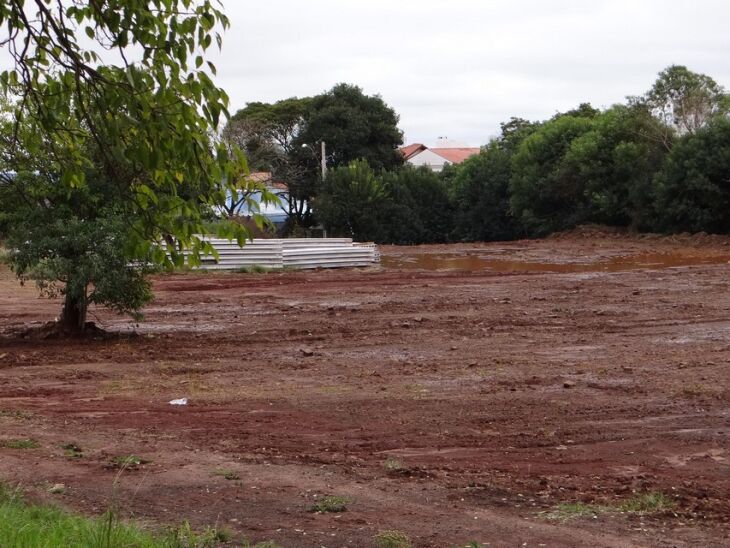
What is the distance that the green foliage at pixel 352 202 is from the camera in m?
51.2

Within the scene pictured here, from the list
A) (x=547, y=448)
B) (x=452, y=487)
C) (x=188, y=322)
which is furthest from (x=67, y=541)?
(x=188, y=322)

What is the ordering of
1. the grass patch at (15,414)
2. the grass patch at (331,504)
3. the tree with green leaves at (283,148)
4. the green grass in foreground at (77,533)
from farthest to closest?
the tree with green leaves at (283,148) < the grass patch at (15,414) < the grass patch at (331,504) < the green grass in foreground at (77,533)

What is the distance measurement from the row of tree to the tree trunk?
31045mm

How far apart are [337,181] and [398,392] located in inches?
1587

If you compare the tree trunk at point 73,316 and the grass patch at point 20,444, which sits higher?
the tree trunk at point 73,316

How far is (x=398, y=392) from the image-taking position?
11695mm

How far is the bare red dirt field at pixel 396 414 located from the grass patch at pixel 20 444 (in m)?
0.10

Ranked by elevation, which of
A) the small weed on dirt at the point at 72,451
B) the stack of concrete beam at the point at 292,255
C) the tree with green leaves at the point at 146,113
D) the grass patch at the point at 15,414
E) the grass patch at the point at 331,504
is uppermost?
the tree with green leaves at the point at 146,113

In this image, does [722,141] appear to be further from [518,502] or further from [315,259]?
[518,502]

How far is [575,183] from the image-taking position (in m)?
→ 48.3

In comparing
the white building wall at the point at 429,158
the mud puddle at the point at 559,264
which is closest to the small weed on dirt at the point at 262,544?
the mud puddle at the point at 559,264

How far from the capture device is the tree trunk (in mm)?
16062

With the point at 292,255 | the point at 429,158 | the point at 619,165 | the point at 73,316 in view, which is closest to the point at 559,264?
the point at 292,255

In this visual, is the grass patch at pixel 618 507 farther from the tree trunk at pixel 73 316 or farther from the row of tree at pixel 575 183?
the row of tree at pixel 575 183
